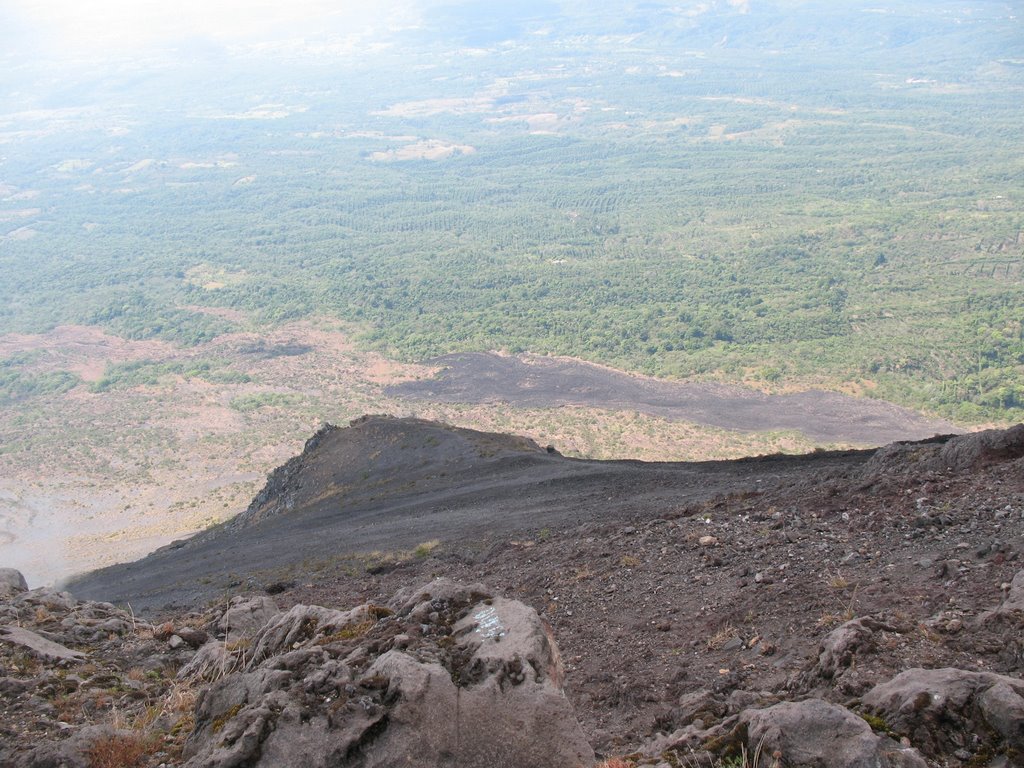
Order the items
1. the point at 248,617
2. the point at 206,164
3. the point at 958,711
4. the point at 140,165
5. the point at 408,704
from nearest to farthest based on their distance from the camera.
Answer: the point at 958,711 < the point at 408,704 < the point at 248,617 < the point at 206,164 < the point at 140,165

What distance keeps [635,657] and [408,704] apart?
4097 millimetres

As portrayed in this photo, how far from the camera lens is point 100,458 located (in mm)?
51938

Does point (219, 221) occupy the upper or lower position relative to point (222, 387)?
upper

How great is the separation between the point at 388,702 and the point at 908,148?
129m

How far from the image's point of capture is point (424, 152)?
477ft

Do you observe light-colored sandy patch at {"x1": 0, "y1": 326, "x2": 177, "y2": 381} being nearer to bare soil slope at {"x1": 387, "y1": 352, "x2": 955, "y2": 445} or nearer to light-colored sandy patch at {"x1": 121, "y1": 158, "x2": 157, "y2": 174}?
bare soil slope at {"x1": 387, "y1": 352, "x2": 955, "y2": 445}

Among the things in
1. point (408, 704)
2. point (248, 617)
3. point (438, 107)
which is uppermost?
point (438, 107)

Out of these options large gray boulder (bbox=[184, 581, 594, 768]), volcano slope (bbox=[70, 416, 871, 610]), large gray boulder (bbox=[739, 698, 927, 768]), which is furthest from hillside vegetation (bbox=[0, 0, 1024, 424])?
large gray boulder (bbox=[184, 581, 594, 768])

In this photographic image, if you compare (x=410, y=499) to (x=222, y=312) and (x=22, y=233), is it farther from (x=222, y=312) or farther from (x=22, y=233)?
(x=22, y=233)

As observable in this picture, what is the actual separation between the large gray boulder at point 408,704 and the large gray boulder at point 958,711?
226 cm

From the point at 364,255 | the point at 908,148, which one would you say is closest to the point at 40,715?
the point at 364,255

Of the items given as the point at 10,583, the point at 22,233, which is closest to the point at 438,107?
the point at 22,233

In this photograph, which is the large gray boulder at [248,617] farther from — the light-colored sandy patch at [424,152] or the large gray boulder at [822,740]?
the light-colored sandy patch at [424,152]

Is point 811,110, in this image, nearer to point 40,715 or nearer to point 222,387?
point 222,387
